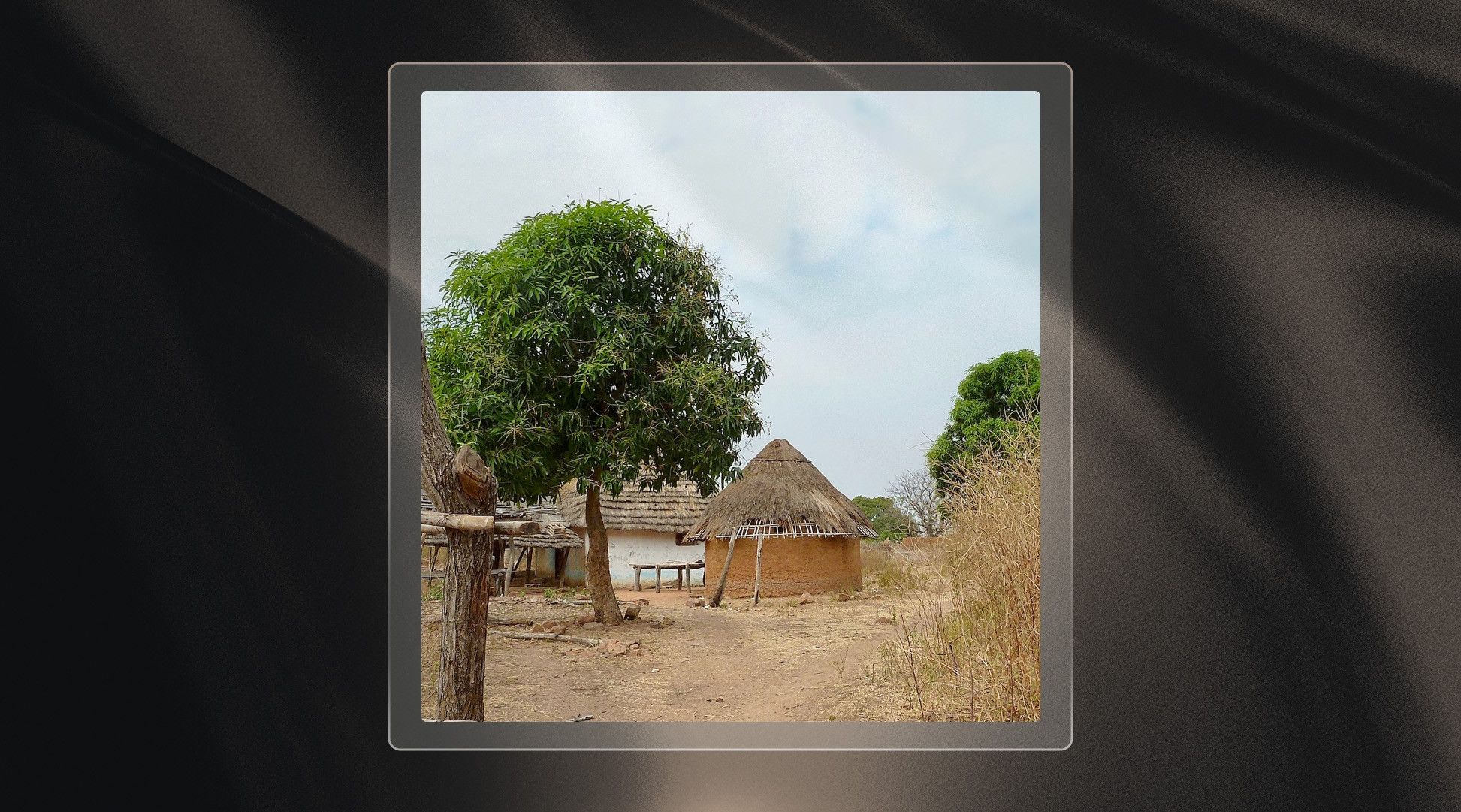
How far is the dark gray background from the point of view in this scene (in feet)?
4.58

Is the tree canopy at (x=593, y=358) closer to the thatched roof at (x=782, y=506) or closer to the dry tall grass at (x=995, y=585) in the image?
the thatched roof at (x=782, y=506)

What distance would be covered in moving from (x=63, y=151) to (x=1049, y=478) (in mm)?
1740

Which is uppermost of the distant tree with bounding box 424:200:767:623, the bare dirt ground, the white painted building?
the distant tree with bounding box 424:200:767:623

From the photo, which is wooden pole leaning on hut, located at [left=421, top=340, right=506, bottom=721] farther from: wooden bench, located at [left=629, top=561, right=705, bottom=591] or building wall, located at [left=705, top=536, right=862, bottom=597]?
wooden bench, located at [left=629, top=561, right=705, bottom=591]

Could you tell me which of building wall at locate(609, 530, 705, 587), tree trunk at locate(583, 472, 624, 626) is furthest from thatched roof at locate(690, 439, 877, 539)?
tree trunk at locate(583, 472, 624, 626)

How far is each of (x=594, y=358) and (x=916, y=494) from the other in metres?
2.31

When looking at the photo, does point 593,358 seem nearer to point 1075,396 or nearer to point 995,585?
point 995,585

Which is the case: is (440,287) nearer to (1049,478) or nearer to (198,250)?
(198,250)

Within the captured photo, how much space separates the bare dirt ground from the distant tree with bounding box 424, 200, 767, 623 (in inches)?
58.3

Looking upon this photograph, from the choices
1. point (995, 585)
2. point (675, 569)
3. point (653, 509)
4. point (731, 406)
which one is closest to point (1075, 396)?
point (995, 585)

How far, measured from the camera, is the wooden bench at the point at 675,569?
26.9 feet

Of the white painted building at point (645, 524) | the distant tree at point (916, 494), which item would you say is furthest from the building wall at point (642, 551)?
the distant tree at point (916, 494)

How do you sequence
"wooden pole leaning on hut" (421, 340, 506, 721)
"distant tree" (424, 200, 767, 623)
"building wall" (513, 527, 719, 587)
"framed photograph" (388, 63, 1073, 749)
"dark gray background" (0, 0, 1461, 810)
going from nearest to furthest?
"dark gray background" (0, 0, 1461, 810) → "wooden pole leaning on hut" (421, 340, 506, 721) → "framed photograph" (388, 63, 1073, 749) → "distant tree" (424, 200, 767, 623) → "building wall" (513, 527, 719, 587)

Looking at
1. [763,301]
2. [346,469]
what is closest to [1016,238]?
[763,301]
